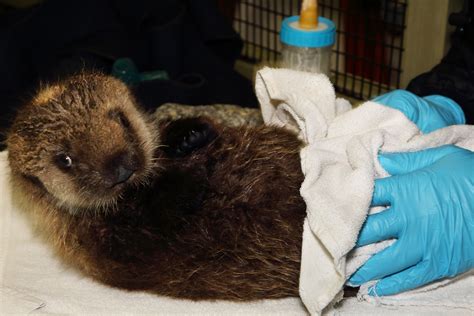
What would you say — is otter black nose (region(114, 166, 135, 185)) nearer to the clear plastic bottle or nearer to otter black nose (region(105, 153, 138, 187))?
otter black nose (region(105, 153, 138, 187))

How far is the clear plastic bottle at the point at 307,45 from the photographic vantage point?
90.0 inches

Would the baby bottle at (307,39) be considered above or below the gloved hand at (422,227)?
above

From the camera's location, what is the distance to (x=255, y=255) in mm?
1406

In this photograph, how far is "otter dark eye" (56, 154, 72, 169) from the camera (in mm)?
1419

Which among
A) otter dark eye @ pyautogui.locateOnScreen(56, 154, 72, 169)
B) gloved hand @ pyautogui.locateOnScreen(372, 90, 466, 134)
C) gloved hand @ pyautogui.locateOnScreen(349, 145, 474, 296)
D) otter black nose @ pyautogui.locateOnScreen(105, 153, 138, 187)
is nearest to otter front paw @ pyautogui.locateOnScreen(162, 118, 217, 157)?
otter black nose @ pyautogui.locateOnScreen(105, 153, 138, 187)

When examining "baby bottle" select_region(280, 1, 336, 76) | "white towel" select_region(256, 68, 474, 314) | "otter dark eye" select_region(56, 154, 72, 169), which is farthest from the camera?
"baby bottle" select_region(280, 1, 336, 76)

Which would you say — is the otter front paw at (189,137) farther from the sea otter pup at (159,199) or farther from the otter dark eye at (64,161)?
the otter dark eye at (64,161)

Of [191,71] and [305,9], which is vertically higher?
[305,9]

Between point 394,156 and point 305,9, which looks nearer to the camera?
point 394,156

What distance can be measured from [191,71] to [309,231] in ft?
5.76

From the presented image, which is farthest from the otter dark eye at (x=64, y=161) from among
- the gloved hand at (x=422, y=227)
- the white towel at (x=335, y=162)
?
the gloved hand at (x=422, y=227)

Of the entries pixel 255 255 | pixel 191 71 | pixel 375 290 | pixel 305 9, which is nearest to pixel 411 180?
pixel 375 290

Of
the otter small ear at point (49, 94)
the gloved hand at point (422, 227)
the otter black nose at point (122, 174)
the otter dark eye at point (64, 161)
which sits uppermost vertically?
the otter small ear at point (49, 94)

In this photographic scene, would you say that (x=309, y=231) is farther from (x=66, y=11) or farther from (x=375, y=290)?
(x=66, y=11)
